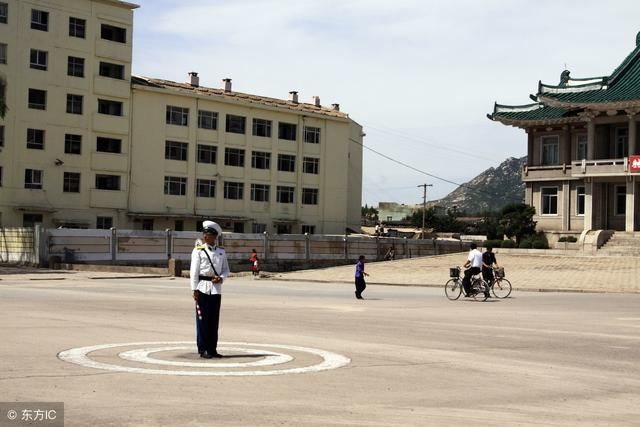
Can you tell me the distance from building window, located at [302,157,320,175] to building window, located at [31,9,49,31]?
24.8 m

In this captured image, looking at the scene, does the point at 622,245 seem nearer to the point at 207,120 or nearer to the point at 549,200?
the point at 549,200

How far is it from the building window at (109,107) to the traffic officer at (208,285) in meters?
57.1

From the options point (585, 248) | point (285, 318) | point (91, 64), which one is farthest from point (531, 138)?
point (285, 318)

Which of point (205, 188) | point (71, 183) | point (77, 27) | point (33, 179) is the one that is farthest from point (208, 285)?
point (205, 188)

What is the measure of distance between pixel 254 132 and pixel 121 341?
62.4 metres

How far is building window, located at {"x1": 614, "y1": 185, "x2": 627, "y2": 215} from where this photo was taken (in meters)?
58.8

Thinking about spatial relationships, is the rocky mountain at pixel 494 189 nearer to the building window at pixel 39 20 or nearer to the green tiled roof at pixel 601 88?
the green tiled roof at pixel 601 88

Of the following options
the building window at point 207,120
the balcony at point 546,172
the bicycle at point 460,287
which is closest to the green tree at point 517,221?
the balcony at point 546,172

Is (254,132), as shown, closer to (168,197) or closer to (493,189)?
(168,197)

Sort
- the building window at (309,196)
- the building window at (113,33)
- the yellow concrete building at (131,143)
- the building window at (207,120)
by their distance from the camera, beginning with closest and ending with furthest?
the yellow concrete building at (131,143) < the building window at (113,33) < the building window at (207,120) < the building window at (309,196)

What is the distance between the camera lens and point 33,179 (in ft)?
205

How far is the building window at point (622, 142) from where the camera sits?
59.3 m

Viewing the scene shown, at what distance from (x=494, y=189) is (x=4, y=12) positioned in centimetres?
12927

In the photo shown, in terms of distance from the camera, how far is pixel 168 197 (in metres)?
69.0
